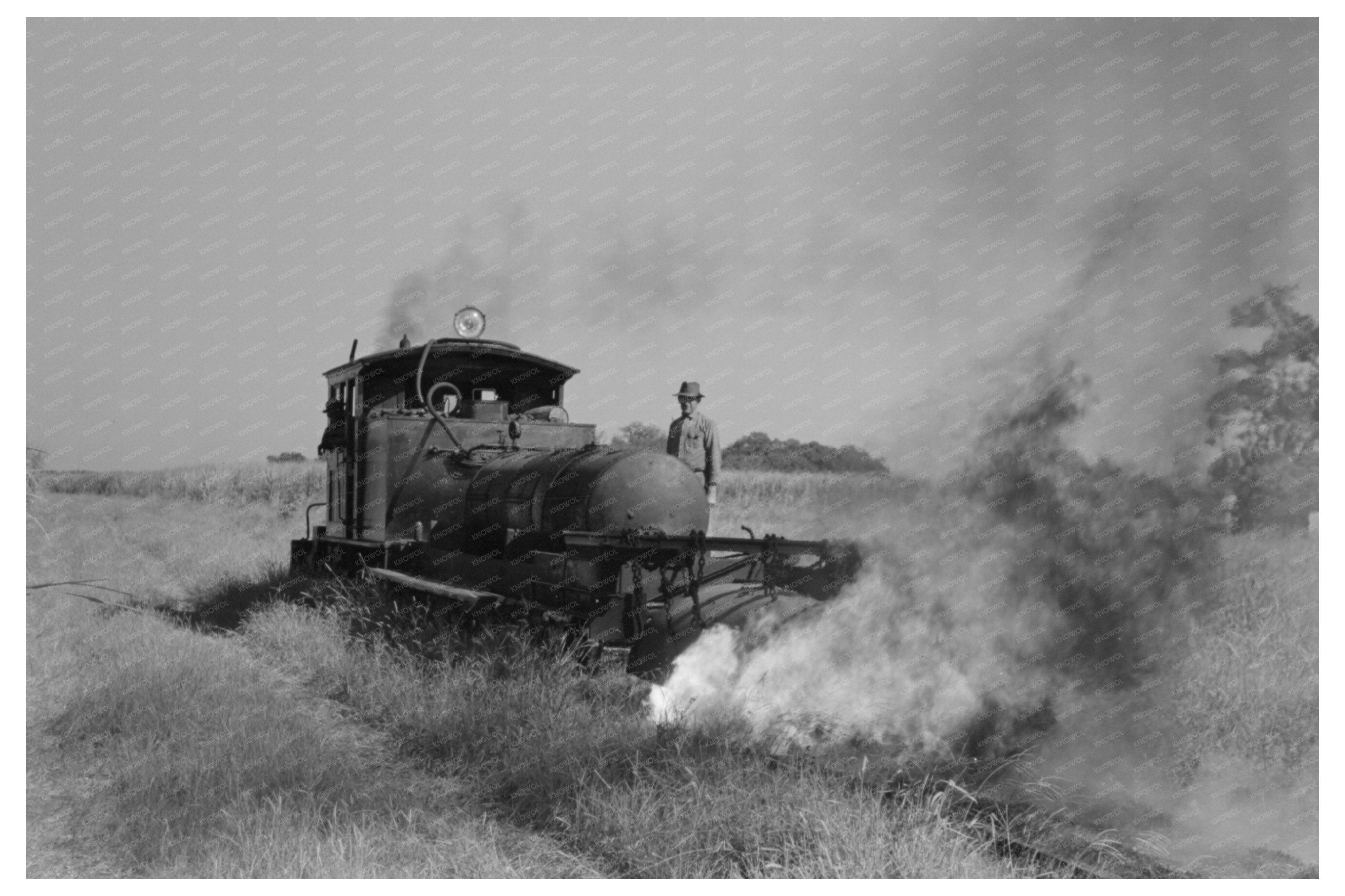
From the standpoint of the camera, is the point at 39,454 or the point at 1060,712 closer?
the point at 1060,712

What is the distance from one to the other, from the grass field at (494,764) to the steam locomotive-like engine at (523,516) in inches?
17.1

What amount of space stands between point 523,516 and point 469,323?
109 inches

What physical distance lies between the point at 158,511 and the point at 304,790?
2628 centimetres

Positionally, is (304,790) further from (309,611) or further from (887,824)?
(309,611)

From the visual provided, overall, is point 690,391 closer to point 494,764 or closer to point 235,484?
point 494,764

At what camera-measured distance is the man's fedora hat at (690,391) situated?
30.8ft

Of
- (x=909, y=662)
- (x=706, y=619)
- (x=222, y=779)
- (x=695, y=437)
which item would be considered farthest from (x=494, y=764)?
(x=695, y=437)

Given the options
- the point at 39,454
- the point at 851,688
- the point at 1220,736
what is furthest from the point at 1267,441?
the point at 39,454

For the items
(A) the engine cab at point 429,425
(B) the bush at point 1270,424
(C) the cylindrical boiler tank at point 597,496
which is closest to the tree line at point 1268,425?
(B) the bush at point 1270,424

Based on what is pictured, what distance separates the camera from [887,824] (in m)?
4.29

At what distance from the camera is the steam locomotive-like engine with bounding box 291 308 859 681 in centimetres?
659

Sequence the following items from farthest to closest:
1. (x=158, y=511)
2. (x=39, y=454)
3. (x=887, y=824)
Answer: (x=158, y=511) < (x=39, y=454) < (x=887, y=824)

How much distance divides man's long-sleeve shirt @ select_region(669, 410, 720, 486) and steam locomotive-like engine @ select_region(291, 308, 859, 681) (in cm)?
84

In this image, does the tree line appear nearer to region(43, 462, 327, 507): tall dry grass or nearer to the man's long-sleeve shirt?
the man's long-sleeve shirt
